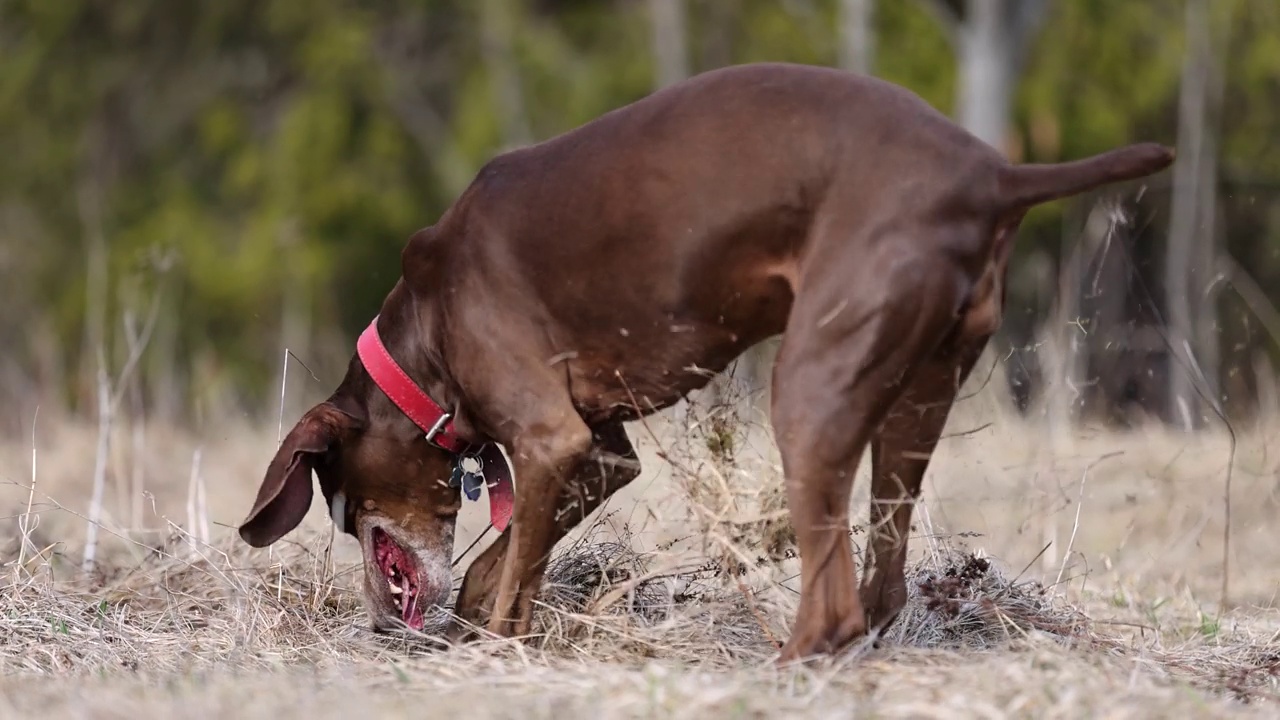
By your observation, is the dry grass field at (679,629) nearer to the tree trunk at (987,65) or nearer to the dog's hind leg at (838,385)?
the dog's hind leg at (838,385)

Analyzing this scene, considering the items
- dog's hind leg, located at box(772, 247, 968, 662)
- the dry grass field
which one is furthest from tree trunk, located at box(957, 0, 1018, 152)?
dog's hind leg, located at box(772, 247, 968, 662)

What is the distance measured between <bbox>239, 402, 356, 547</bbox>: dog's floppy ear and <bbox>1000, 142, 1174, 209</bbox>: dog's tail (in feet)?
6.82

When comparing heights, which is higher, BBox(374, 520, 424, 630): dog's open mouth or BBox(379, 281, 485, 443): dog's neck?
BBox(379, 281, 485, 443): dog's neck

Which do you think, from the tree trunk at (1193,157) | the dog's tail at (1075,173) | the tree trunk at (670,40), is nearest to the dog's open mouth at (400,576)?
the dog's tail at (1075,173)

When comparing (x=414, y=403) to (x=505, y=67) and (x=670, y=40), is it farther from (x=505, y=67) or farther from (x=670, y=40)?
(x=505, y=67)

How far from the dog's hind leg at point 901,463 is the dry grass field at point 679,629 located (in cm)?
12

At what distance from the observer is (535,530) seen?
14.2ft

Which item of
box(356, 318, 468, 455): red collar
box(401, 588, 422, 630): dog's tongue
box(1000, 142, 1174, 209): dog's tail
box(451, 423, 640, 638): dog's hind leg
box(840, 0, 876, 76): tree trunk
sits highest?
box(840, 0, 876, 76): tree trunk

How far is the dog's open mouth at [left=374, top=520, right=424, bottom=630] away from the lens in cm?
472

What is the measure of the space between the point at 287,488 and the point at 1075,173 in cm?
232

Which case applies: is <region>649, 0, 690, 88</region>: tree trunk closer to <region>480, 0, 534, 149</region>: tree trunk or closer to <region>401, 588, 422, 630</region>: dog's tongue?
<region>480, 0, 534, 149</region>: tree trunk

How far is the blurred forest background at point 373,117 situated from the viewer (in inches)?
578

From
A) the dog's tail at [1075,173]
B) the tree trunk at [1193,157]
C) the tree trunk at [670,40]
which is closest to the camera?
the dog's tail at [1075,173]

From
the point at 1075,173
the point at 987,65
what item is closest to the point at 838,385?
the point at 1075,173
